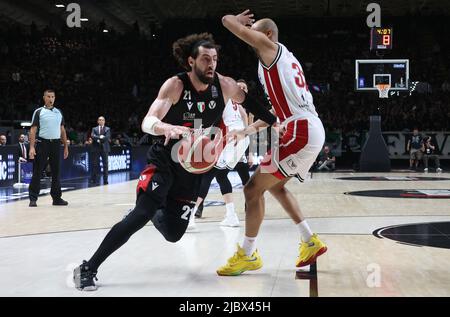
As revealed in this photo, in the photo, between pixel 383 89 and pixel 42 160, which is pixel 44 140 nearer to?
pixel 42 160

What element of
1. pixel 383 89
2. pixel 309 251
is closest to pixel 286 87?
pixel 309 251

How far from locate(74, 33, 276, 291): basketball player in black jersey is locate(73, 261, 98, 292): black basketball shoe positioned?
2.0 inches

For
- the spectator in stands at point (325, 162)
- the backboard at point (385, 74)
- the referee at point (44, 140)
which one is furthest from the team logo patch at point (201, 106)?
the spectator in stands at point (325, 162)

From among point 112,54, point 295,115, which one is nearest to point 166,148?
point 295,115

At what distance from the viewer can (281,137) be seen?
4.27 m

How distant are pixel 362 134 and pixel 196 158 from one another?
21.2 m

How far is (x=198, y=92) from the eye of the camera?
3.96 meters

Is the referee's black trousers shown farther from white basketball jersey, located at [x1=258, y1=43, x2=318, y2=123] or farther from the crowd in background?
the crowd in background

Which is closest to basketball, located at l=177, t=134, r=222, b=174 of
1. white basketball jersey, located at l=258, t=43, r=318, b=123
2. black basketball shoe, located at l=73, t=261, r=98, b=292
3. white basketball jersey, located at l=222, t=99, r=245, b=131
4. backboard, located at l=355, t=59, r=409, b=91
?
white basketball jersey, located at l=258, t=43, r=318, b=123

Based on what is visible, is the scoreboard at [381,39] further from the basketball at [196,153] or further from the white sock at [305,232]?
the basketball at [196,153]

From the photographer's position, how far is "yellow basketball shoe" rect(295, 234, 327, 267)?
428 cm

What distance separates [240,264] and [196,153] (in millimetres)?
896

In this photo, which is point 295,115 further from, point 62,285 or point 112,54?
point 112,54

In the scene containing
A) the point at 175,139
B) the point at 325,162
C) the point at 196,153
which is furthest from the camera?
the point at 325,162
